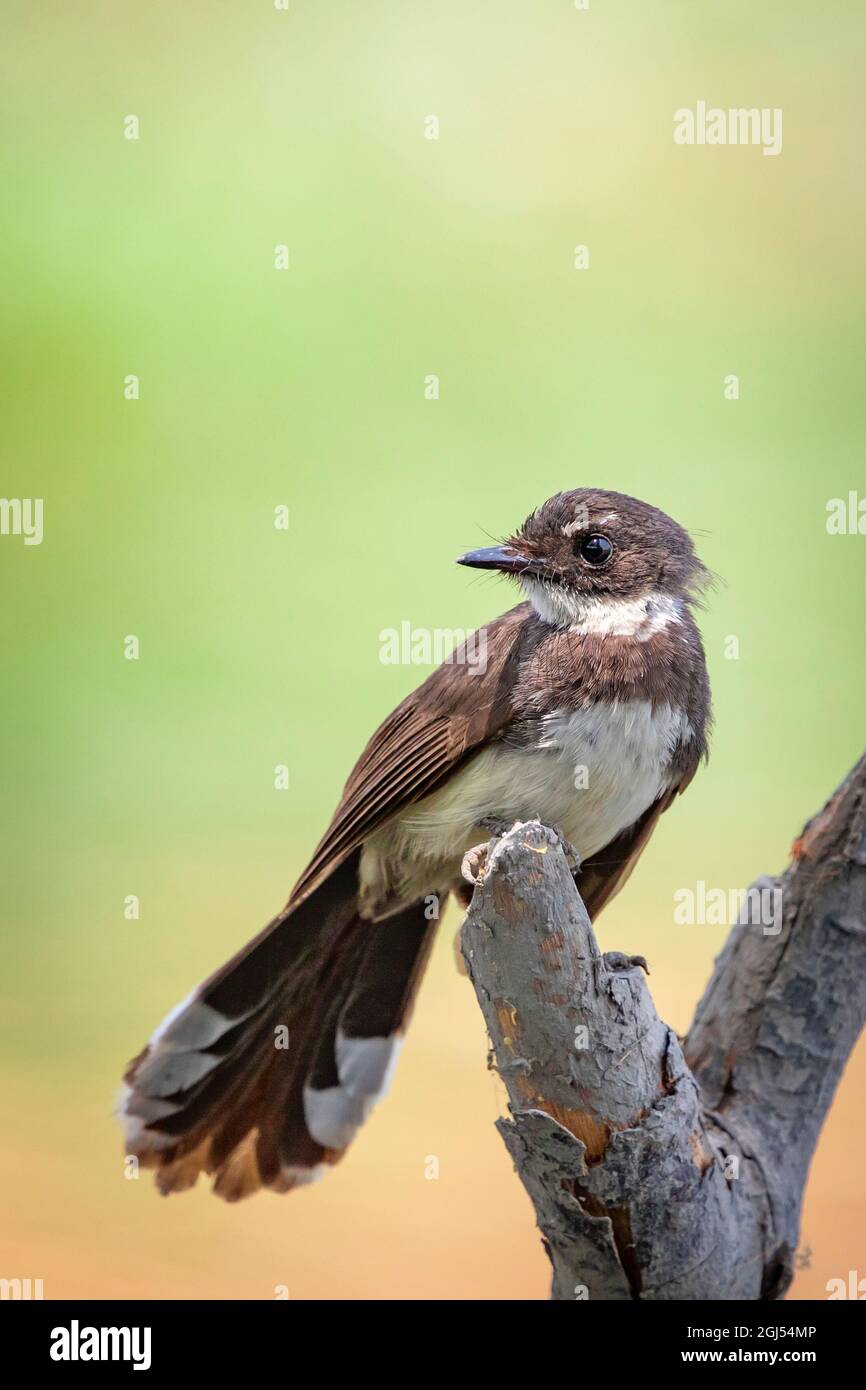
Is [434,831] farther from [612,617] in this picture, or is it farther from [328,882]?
[612,617]

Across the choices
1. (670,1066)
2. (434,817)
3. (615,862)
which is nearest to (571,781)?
(434,817)

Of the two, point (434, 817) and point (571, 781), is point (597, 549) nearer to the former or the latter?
point (571, 781)

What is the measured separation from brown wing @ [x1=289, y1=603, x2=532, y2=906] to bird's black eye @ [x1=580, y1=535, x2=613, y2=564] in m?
0.21

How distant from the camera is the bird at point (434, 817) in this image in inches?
117

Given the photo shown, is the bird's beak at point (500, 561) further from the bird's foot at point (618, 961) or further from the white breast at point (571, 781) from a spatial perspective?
the bird's foot at point (618, 961)

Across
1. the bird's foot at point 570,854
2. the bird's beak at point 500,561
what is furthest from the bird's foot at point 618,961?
the bird's beak at point 500,561

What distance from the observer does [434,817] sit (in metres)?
3.15

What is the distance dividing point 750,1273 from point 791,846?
0.99 metres

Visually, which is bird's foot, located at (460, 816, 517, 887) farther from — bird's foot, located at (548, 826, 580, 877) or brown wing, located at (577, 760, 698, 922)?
brown wing, located at (577, 760, 698, 922)

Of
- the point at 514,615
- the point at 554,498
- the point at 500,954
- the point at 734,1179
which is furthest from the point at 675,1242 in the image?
the point at 554,498

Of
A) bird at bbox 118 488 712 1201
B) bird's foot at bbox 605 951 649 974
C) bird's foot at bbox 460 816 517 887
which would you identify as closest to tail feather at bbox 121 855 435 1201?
bird at bbox 118 488 712 1201

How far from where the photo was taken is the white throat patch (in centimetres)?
Result: 306

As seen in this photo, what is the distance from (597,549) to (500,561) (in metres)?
0.23
